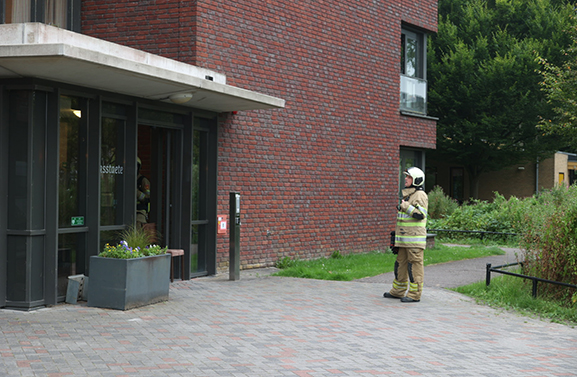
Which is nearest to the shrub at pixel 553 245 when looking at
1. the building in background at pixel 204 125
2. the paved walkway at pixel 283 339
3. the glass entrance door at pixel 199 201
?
the paved walkway at pixel 283 339

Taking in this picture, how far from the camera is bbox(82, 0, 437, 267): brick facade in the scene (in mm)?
12133

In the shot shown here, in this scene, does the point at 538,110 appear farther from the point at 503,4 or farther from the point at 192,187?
the point at 192,187

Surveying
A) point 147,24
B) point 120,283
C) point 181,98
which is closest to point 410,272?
point 120,283

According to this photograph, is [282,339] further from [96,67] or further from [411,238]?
[96,67]

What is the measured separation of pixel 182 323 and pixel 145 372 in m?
2.04

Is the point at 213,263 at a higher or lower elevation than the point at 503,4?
lower

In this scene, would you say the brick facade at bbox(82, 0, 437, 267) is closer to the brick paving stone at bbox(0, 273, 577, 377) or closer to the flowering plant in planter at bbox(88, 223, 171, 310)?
the flowering plant in planter at bbox(88, 223, 171, 310)

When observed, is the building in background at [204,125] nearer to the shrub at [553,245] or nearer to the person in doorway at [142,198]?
the person in doorway at [142,198]

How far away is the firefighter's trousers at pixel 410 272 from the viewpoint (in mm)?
9695

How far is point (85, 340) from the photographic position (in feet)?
22.7

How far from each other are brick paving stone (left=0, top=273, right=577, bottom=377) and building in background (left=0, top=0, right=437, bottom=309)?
4.88 ft

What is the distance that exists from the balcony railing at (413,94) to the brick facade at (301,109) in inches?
18.4

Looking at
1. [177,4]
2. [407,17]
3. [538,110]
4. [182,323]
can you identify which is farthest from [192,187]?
[538,110]

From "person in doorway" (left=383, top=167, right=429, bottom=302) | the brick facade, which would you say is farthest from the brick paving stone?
the brick facade
